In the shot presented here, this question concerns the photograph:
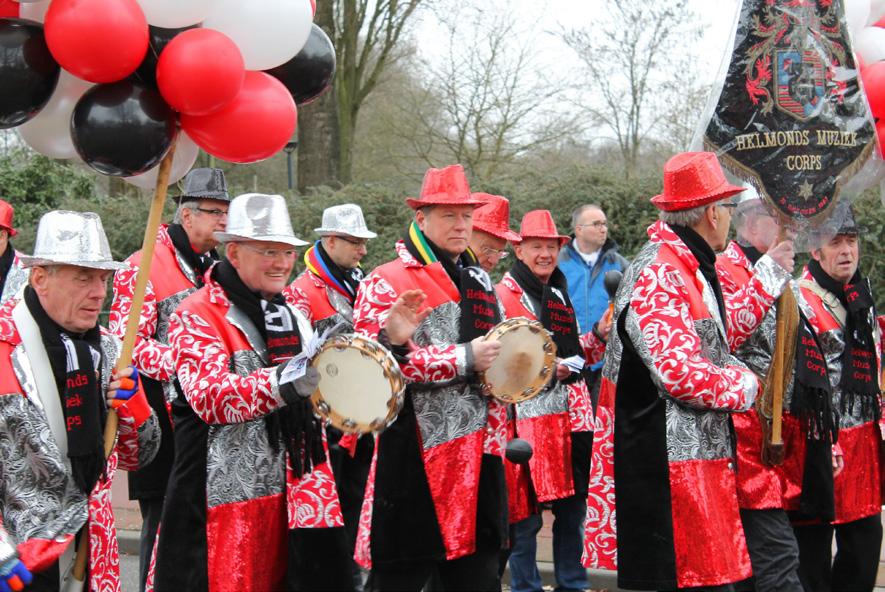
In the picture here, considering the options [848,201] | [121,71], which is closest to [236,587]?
[121,71]

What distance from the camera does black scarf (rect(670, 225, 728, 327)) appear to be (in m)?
4.76

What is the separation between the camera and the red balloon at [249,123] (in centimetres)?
398

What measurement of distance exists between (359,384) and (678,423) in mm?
1353

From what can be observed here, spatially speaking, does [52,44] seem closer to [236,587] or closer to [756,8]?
[236,587]

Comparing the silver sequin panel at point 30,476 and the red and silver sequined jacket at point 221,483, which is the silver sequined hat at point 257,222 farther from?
the silver sequin panel at point 30,476

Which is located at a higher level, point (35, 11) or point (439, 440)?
point (35, 11)

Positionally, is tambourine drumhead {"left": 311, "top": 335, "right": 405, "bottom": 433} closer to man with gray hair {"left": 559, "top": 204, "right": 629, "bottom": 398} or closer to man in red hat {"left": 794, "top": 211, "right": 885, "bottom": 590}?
man in red hat {"left": 794, "top": 211, "right": 885, "bottom": 590}

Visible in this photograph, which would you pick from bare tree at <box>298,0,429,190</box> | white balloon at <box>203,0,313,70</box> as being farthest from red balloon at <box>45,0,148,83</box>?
bare tree at <box>298,0,429,190</box>

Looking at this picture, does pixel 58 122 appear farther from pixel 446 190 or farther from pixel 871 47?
pixel 871 47

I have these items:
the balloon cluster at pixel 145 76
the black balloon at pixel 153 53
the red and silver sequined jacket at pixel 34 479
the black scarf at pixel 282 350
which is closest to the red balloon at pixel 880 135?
the balloon cluster at pixel 145 76

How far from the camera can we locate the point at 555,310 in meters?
6.75

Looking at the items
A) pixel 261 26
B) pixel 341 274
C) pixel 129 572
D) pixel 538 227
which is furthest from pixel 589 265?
pixel 261 26

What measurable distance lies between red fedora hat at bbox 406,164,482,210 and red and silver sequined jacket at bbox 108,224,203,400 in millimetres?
1529

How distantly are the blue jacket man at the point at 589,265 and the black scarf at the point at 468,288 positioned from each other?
332cm
